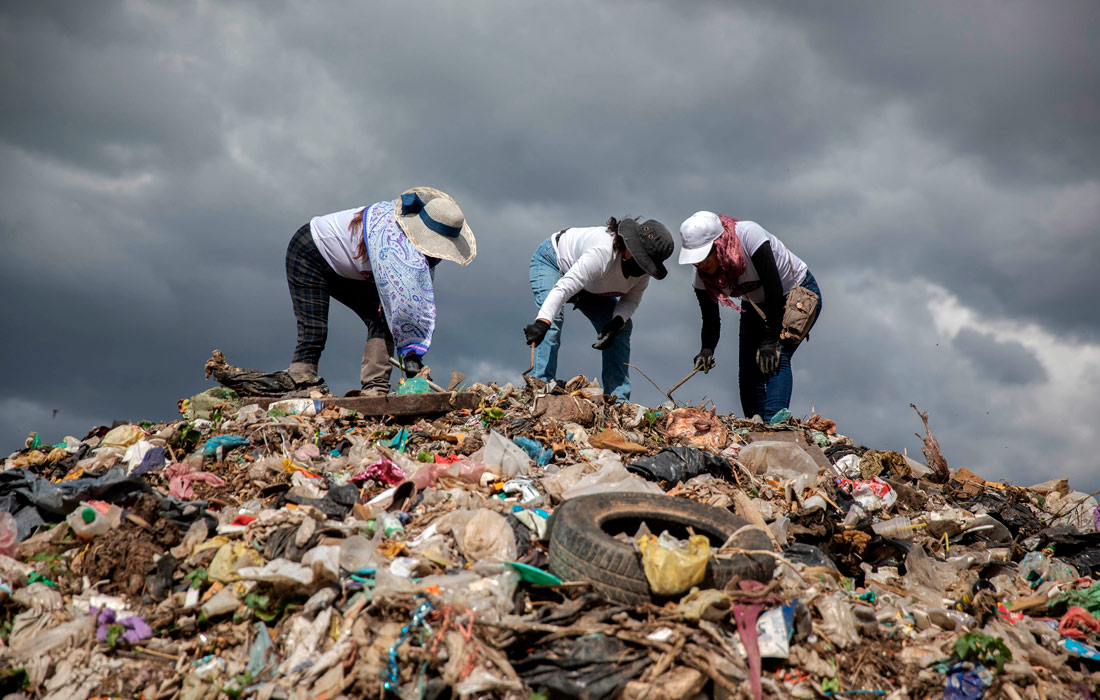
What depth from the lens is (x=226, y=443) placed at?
542cm

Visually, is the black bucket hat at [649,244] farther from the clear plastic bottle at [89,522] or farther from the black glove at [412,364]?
the clear plastic bottle at [89,522]

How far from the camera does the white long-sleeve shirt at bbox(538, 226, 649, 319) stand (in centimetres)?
631

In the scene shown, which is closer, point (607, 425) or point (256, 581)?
point (256, 581)

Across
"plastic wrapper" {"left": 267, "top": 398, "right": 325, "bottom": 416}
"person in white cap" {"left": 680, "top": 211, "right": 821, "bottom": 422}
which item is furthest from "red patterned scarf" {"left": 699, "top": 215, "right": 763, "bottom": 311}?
"plastic wrapper" {"left": 267, "top": 398, "right": 325, "bottom": 416}

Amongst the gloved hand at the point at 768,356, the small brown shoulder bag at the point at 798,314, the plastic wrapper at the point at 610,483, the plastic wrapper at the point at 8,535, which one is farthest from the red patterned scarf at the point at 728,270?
the plastic wrapper at the point at 8,535

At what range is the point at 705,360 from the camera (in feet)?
23.6

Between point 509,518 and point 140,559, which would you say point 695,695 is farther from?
point 140,559

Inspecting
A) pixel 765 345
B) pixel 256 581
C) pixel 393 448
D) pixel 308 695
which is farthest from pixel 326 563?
pixel 765 345

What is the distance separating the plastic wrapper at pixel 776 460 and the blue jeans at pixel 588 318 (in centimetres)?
174

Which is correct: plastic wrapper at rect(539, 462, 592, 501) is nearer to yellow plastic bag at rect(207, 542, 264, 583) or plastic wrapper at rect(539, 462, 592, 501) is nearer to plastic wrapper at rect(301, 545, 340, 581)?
plastic wrapper at rect(301, 545, 340, 581)

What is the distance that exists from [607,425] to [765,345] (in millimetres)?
1755

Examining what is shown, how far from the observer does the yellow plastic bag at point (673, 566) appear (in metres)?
3.07

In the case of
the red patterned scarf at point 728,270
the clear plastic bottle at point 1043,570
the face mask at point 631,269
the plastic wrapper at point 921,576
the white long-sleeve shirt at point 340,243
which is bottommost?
the plastic wrapper at point 921,576

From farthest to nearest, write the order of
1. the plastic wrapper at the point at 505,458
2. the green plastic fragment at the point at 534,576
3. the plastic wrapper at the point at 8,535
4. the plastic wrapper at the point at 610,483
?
the plastic wrapper at the point at 505,458, the plastic wrapper at the point at 610,483, the plastic wrapper at the point at 8,535, the green plastic fragment at the point at 534,576
